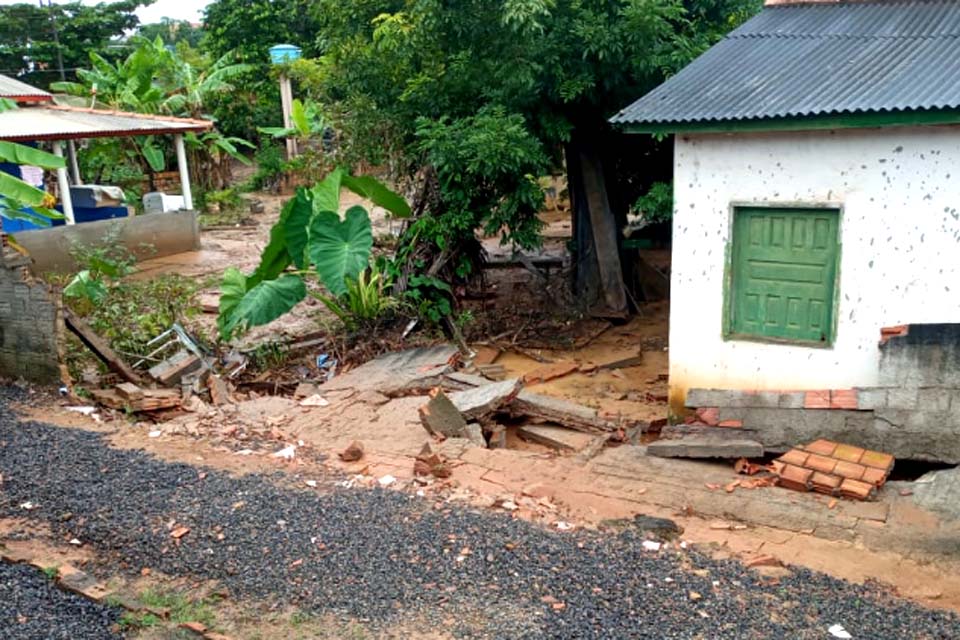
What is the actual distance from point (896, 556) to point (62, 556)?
18.3 ft

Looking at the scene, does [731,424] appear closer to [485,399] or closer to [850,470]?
[850,470]

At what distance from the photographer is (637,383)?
10.2 m

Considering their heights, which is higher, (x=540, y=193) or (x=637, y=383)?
(x=540, y=193)

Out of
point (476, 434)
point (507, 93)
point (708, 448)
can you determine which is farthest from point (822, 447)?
point (507, 93)

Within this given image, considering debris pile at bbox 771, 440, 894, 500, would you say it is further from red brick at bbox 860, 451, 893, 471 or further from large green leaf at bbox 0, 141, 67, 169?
large green leaf at bbox 0, 141, 67, 169

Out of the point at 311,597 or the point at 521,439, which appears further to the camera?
the point at 521,439

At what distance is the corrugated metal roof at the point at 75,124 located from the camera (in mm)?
15156

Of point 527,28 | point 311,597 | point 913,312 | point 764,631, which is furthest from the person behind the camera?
point 527,28

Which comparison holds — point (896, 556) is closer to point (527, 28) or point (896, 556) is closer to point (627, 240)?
point (527, 28)

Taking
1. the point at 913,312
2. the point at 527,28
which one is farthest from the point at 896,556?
the point at 527,28

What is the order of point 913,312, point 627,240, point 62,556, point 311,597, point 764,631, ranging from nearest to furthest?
point 764,631 → point 311,597 → point 62,556 → point 913,312 → point 627,240

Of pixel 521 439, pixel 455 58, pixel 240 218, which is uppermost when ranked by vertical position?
pixel 455 58

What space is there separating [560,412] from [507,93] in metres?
4.18

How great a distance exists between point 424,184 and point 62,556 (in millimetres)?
7233
